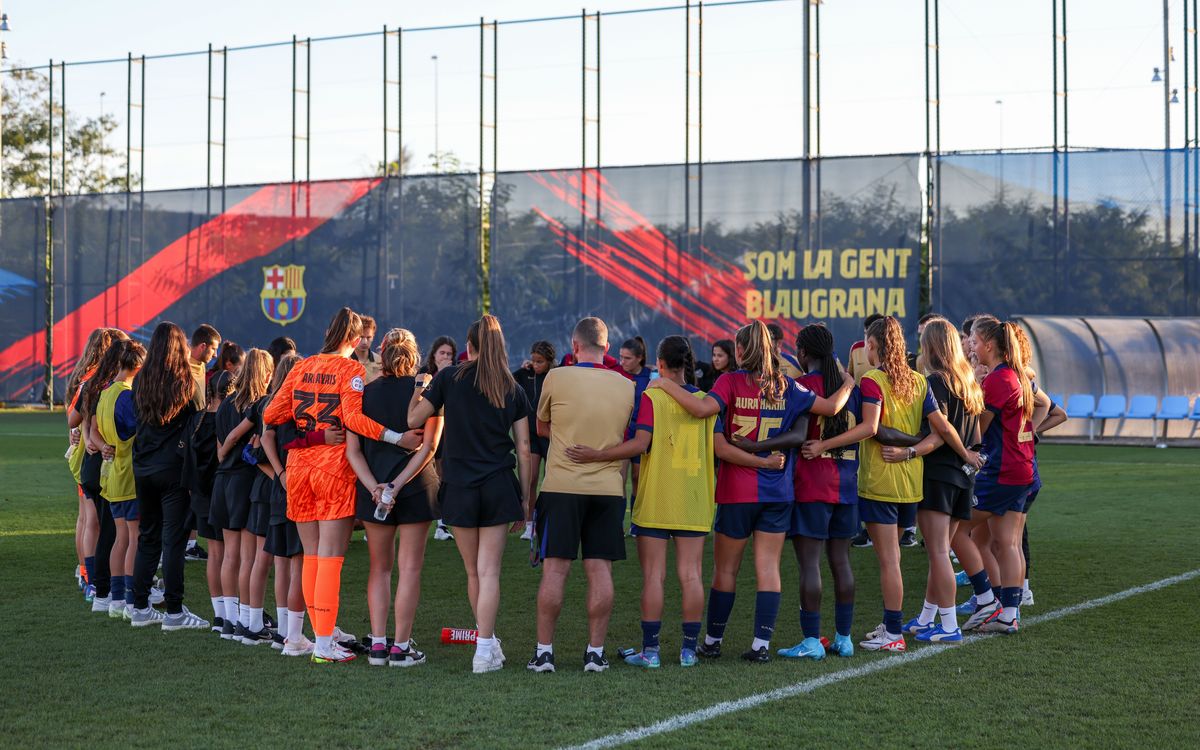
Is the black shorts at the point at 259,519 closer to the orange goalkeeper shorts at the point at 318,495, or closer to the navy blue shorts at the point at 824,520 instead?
the orange goalkeeper shorts at the point at 318,495

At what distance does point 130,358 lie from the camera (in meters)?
7.92

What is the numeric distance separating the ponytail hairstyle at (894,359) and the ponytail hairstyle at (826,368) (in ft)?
1.09

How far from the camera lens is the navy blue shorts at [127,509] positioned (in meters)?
7.87

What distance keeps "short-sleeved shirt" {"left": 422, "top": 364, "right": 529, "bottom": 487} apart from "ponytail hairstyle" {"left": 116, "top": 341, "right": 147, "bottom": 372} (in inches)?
98.0

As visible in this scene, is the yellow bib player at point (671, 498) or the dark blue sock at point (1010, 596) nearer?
the yellow bib player at point (671, 498)

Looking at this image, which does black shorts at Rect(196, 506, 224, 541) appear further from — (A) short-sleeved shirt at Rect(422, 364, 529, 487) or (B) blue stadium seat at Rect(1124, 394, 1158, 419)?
(B) blue stadium seat at Rect(1124, 394, 1158, 419)

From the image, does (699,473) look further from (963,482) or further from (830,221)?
(830,221)

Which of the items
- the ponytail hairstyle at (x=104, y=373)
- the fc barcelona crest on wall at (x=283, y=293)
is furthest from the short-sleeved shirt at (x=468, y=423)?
the fc barcelona crest on wall at (x=283, y=293)

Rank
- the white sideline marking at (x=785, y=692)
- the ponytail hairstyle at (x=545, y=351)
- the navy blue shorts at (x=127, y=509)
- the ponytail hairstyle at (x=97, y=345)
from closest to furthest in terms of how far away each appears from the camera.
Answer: the white sideline marking at (x=785, y=692)
the navy blue shorts at (x=127, y=509)
the ponytail hairstyle at (x=97, y=345)
the ponytail hairstyle at (x=545, y=351)

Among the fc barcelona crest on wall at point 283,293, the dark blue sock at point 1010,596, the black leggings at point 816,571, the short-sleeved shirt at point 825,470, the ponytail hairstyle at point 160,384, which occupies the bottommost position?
the dark blue sock at point 1010,596

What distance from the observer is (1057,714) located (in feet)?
18.3

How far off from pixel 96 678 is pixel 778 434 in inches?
140

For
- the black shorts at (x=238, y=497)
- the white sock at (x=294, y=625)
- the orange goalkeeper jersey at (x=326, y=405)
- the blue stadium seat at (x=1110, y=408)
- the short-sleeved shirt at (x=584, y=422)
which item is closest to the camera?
the short-sleeved shirt at (x=584, y=422)

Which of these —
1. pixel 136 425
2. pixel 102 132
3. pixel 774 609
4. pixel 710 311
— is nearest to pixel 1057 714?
pixel 774 609
